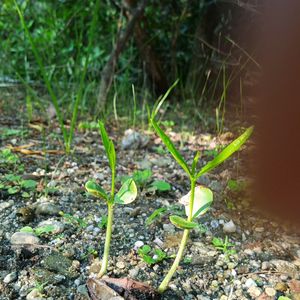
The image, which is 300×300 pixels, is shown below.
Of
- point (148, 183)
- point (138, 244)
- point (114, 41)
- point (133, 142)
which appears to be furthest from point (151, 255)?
point (114, 41)

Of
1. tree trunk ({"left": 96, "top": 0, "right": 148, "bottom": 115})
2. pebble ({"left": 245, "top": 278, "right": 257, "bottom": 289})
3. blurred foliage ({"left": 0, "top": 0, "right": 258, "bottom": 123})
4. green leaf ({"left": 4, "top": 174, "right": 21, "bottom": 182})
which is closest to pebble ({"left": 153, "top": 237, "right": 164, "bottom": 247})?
pebble ({"left": 245, "top": 278, "right": 257, "bottom": 289})

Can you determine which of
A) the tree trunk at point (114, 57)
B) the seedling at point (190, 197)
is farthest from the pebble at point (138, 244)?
the tree trunk at point (114, 57)

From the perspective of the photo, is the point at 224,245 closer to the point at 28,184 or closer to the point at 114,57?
the point at 28,184

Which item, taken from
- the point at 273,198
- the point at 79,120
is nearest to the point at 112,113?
the point at 79,120

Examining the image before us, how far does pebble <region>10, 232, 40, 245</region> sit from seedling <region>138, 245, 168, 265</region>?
0.24 metres

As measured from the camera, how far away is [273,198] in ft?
4.23

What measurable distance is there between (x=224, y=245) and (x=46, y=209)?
47cm

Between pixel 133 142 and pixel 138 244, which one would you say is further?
pixel 133 142

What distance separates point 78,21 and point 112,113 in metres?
0.69

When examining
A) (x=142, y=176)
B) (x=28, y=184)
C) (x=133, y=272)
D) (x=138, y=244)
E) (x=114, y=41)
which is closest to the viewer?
(x=133, y=272)

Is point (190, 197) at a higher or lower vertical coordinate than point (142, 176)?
higher

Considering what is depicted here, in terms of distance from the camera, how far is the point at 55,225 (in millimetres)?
1124

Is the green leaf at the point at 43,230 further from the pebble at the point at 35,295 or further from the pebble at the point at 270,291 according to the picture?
the pebble at the point at 270,291

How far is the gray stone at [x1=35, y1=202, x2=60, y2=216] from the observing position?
1188 mm
